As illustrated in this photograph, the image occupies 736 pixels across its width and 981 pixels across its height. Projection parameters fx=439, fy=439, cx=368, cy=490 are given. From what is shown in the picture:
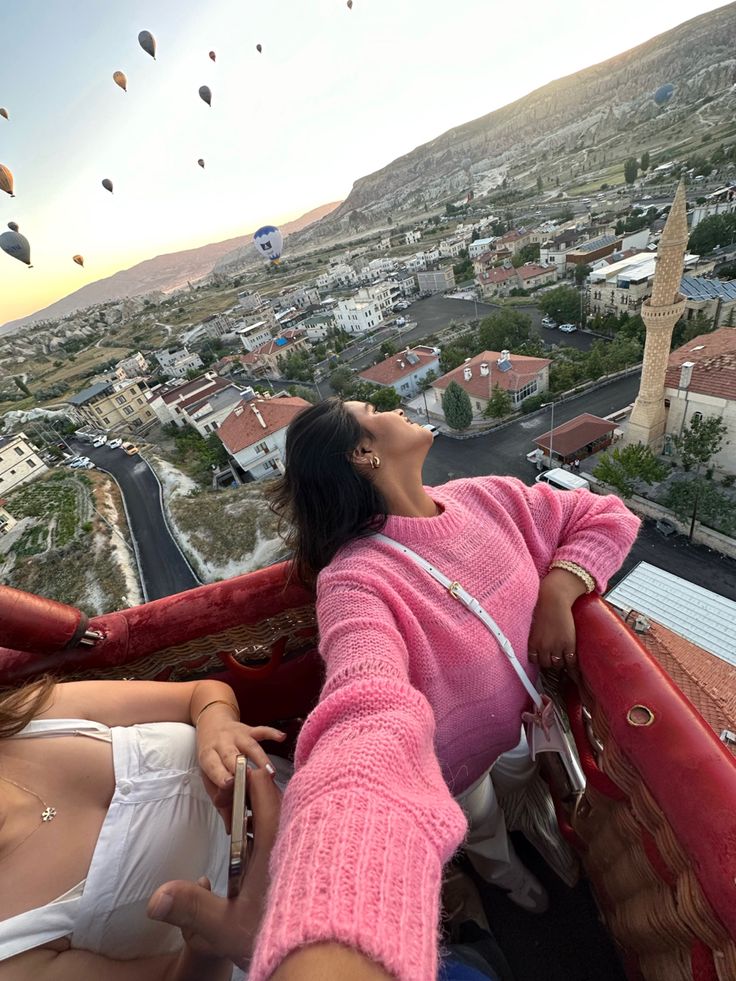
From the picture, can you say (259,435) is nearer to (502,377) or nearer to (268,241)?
(502,377)

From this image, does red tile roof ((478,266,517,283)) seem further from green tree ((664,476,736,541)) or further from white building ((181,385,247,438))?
green tree ((664,476,736,541))

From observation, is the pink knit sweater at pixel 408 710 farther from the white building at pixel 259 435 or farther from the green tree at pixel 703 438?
the white building at pixel 259 435

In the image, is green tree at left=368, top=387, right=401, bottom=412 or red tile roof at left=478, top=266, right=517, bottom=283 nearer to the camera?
green tree at left=368, top=387, right=401, bottom=412

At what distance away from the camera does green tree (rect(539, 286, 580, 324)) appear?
21.2 metres

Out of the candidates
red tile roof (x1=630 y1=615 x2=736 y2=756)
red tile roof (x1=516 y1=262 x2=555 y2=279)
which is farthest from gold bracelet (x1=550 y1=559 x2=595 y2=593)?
red tile roof (x1=516 y1=262 x2=555 y2=279)

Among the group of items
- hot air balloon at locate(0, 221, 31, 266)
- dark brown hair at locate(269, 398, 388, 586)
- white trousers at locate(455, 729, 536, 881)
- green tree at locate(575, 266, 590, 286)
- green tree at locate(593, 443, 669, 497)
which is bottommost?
green tree at locate(575, 266, 590, 286)

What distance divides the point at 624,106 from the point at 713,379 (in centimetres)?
9217

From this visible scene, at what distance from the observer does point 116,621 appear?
156 centimetres

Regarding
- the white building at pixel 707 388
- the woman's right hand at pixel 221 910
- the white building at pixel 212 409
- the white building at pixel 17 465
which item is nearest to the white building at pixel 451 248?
the white building at pixel 212 409

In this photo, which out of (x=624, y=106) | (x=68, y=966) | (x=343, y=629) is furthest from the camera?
(x=624, y=106)

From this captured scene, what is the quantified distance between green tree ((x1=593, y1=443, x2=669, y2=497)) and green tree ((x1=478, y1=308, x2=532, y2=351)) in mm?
11600

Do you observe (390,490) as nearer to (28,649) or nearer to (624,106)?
(28,649)

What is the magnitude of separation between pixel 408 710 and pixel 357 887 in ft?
1.04

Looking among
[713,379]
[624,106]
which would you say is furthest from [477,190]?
[713,379]
